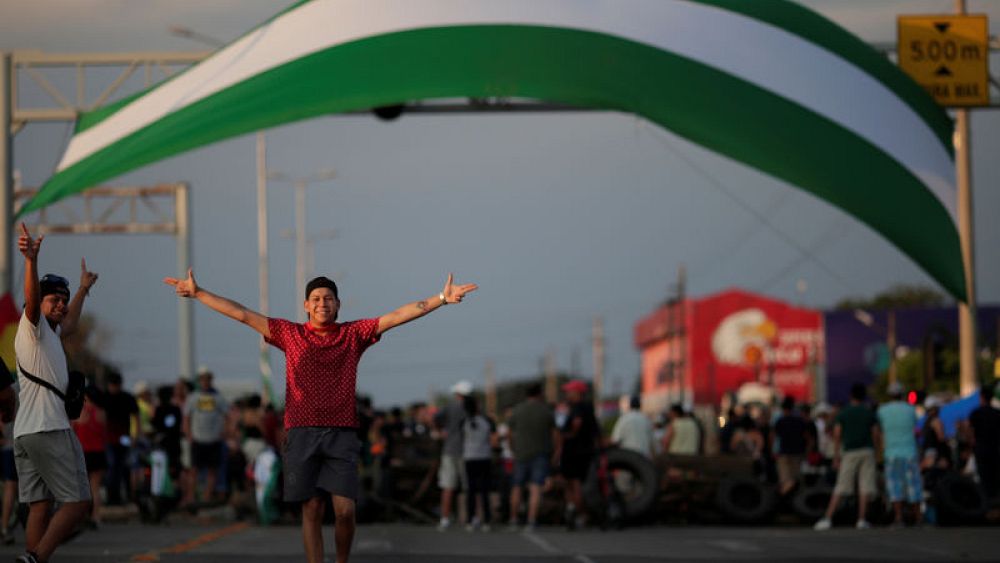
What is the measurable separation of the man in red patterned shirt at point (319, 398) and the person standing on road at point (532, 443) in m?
12.9

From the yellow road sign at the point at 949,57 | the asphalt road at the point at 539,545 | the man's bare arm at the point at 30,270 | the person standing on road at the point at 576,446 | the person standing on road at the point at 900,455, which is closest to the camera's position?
the man's bare arm at the point at 30,270

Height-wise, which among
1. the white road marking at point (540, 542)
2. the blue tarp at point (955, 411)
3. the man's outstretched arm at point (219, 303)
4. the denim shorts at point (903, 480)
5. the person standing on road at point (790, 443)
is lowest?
the white road marking at point (540, 542)

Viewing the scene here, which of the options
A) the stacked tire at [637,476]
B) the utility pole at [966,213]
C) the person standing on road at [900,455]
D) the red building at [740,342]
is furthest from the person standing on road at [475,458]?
the red building at [740,342]

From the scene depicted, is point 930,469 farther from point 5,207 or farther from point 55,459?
point 55,459

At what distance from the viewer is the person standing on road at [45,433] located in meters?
11.4

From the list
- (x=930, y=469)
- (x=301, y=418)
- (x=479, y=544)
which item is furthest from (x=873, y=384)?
(x=301, y=418)

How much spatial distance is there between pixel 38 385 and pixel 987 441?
52.7 ft

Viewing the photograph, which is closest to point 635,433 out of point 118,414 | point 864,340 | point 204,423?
point 204,423

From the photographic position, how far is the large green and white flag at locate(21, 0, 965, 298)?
17.9 m

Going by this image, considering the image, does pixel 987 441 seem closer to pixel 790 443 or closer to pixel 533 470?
pixel 790 443

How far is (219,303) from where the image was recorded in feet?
36.7

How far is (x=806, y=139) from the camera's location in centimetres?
1798

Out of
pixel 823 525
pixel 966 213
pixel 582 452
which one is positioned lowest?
pixel 823 525

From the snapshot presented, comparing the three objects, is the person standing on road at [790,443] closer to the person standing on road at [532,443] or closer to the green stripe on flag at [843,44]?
the person standing on road at [532,443]
